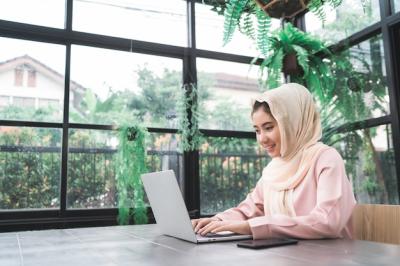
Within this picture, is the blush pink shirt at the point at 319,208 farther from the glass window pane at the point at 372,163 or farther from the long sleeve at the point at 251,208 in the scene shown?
the glass window pane at the point at 372,163

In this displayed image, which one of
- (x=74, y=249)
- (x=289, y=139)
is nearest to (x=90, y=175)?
(x=289, y=139)

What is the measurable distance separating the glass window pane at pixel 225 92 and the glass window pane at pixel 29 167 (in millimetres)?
1340

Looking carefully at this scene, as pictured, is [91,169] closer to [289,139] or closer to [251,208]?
[251,208]

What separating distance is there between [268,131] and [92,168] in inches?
75.1

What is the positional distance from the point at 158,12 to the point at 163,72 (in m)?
0.62

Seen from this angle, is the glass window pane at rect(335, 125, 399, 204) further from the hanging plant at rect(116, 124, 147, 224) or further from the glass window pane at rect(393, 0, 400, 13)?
the hanging plant at rect(116, 124, 147, 224)

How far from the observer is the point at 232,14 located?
8.36 feet

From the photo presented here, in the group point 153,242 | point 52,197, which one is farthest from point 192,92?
point 153,242

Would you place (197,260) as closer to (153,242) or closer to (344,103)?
(153,242)

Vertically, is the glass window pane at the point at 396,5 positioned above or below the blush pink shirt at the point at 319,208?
above

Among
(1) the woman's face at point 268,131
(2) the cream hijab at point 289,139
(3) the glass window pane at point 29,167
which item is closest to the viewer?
(2) the cream hijab at point 289,139

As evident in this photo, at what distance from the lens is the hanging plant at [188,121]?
11.4 feet

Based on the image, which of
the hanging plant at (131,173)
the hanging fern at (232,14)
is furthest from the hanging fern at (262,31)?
the hanging plant at (131,173)

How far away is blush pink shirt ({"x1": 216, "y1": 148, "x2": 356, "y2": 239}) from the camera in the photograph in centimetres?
129
